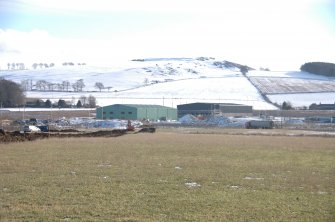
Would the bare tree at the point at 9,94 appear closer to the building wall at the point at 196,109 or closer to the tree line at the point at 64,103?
the tree line at the point at 64,103

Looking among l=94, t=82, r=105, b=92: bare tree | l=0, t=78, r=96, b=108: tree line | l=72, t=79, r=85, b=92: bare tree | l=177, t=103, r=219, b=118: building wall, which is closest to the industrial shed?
l=177, t=103, r=219, b=118: building wall

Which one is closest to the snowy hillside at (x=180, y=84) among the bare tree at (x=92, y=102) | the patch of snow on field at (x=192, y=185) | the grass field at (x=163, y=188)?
the bare tree at (x=92, y=102)

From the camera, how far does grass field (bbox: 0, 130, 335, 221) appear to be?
1036 centimetres

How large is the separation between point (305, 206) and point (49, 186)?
648 cm

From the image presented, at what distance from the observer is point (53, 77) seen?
547ft

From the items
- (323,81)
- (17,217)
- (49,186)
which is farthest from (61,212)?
(323,81)

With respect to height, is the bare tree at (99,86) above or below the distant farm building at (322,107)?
above

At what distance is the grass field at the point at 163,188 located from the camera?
34.0ft

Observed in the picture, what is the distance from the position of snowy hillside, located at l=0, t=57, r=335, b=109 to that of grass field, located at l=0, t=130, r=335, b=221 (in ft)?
309

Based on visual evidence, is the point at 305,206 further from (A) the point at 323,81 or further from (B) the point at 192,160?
(A) the point at 323,81

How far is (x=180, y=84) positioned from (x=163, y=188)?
461ft

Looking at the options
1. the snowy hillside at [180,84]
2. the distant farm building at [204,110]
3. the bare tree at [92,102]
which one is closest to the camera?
the distant farm building at [204,110]

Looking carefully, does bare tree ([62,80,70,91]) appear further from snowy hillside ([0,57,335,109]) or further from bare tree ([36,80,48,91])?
bare tree ([36,80,48,91])

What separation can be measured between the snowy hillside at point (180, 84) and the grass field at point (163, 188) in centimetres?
9433
